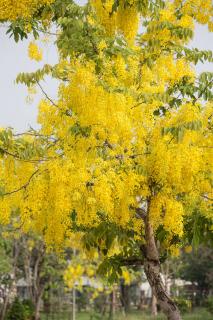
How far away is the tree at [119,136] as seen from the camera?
223 inches

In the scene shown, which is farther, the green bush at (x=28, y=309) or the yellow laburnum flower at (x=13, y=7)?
the green bush at (x=28, y=309)

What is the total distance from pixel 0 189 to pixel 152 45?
268 cm

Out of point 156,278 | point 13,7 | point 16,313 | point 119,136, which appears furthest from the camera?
point 16,313

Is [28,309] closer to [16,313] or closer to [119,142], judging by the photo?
[16,313]

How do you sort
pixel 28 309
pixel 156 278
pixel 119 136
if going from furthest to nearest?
pixel 28 309, pixel 156 278, pixel 119 136

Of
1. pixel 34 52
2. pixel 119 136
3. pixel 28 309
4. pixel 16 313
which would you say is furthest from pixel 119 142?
pixel 28 309

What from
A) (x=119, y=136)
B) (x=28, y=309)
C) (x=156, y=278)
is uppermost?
(x=119, y=136)

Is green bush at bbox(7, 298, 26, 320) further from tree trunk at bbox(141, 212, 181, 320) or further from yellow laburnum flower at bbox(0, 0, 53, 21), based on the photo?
yellow laburnum flower at bbox(0, 0, 53, 21)

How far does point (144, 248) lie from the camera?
7.44 metres

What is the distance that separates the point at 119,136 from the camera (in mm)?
6215

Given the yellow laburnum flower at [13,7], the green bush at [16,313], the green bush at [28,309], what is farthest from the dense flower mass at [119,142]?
the green bush at [28,309]

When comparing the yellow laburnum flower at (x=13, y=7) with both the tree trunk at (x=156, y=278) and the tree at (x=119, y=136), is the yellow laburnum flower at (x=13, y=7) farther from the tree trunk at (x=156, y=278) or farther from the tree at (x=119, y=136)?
the tree trunk at (x=156, y=278)

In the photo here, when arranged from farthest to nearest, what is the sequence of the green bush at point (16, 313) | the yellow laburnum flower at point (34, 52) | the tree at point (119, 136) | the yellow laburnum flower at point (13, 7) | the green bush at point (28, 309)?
the green bush at point (28, 309), the green bush at point (16, 313), the yellow laburnum flower at point (34, 52), the tree at point (119, 136), the yellow laburnum flower at point (13, 7)

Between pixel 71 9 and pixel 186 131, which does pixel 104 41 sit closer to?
pixel 71 9
